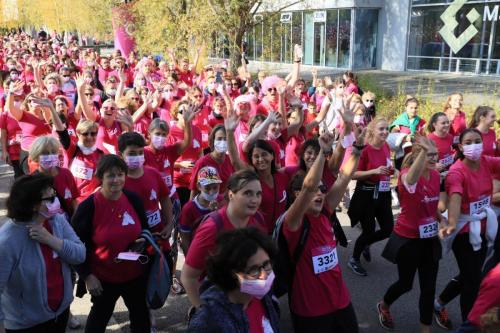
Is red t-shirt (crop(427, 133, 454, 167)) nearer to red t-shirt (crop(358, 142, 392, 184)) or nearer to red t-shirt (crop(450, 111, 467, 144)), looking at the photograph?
red t-shirt (crop(450, 111, 467, 144))

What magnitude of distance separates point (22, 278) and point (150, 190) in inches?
57.6

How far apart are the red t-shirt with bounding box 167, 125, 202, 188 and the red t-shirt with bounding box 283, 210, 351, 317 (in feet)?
9.38

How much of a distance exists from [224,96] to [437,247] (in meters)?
4.36

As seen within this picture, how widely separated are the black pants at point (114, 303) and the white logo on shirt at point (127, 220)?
0.45 m

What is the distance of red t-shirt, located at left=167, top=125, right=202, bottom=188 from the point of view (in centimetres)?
585

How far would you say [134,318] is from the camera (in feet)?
12.2

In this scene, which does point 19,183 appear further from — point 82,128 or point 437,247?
point 437,247

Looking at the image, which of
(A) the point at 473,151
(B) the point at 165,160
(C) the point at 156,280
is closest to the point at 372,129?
(A) the point at 473,151

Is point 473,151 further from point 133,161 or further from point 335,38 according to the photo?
point 335,38

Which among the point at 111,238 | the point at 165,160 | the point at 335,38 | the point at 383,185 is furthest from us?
the point at 335,38

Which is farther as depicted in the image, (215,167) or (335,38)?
(335,38)

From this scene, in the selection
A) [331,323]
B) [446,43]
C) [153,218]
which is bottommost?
[331,323]

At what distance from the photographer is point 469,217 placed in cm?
425

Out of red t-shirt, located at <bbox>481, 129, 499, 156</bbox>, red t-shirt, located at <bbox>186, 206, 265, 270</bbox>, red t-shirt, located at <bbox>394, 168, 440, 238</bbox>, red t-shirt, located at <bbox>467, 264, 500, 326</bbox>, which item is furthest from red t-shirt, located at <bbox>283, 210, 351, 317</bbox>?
red t-shirt, located at <bbox>481, 129, 499, 156</bbox>
